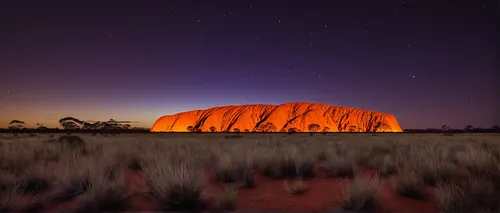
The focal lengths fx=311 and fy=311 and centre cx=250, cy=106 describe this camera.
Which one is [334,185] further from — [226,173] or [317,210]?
[226,173]

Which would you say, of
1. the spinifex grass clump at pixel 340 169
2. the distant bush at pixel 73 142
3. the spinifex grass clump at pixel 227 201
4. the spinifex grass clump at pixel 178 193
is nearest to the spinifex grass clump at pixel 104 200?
the spinifex grass clump at pixel 178 193

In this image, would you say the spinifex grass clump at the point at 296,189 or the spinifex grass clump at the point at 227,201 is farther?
the spinifex grass clump at the point at 296,189

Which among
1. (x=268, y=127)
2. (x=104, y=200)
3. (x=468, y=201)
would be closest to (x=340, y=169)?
(x=468, y=201)

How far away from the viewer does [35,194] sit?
657cm

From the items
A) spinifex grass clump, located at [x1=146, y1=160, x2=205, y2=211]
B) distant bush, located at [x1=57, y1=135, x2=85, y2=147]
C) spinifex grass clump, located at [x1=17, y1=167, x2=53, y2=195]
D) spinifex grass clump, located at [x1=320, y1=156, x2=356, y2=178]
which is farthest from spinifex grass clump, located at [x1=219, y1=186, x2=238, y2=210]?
distant bush, located at [x1=57, y1=135, x2=85, y2=147]

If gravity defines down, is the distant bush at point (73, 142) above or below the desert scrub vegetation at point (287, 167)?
above

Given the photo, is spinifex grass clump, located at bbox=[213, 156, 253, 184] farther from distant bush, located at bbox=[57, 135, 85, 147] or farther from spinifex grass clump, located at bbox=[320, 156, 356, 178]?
distant bush, located at bbox=[57, 135, 85, 147]

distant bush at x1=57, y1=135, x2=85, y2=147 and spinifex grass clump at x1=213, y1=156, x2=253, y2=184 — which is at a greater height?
distant bush at x1=57, y1=135, x2=85, y2=147

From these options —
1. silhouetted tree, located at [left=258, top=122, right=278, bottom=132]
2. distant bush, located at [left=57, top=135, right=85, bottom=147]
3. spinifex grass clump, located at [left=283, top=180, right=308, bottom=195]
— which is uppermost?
silhouetted tree, located at [left=258, top=122, right=278, bottom=132]

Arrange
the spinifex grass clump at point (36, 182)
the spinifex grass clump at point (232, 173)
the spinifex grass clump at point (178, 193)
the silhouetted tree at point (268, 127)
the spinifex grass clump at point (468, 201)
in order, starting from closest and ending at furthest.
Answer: the spinifex grass clump at point (468, 201) < the spinifex grass clump at point (178, 193) < the spinifex grass clump at point (36, 182) < the spinifex grass clump at point (232, 173) < the silhouetted tree at point (268, 127)

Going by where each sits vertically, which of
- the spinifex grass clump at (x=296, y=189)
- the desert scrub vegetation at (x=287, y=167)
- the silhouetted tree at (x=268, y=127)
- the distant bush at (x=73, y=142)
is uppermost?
the silhouetted tree at (x=268, y=127)

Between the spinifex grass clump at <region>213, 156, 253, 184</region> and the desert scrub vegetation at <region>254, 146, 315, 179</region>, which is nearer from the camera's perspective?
the spinifex grass clump at <region>213, 156, 253, 184</region>

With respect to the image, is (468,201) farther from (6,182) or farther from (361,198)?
(6,182)

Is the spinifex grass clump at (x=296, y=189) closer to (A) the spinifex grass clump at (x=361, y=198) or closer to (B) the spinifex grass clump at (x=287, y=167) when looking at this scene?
(A) the spinifex grass clump at (x=361, y=198)
